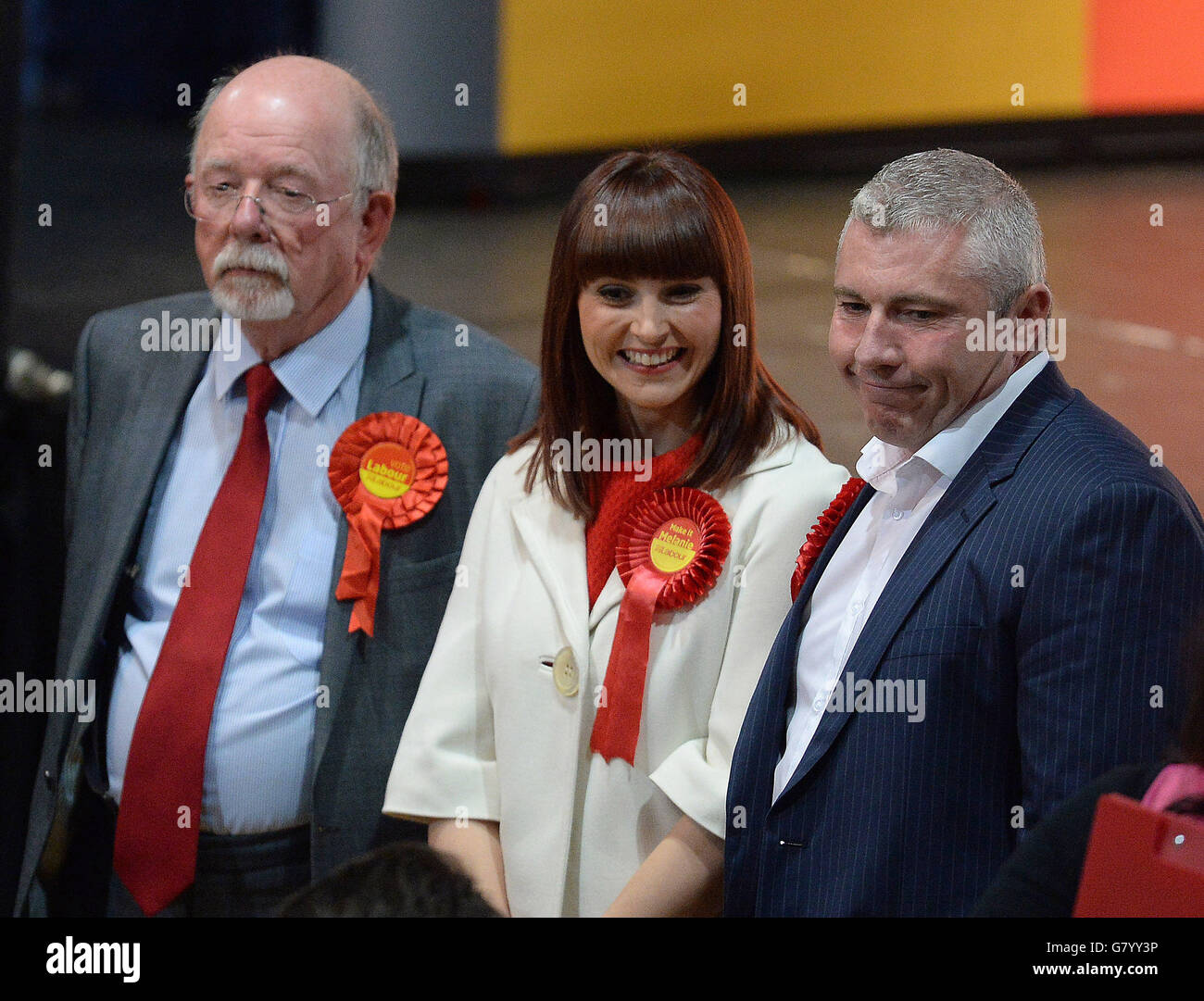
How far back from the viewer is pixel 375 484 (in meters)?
2.41

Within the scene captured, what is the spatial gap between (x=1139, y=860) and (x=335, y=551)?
1.45 m

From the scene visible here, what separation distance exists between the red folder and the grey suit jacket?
1299mm

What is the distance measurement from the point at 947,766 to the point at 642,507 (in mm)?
624

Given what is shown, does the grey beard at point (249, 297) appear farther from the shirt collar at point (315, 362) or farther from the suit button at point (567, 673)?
the suit button at point (567, 673)

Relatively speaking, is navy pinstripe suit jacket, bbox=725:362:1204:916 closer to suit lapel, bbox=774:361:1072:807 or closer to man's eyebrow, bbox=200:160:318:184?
suit lapel, bbox=774:361:1072:807

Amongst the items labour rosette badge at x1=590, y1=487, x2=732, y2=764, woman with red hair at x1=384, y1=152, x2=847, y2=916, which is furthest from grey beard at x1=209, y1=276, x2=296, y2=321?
labour rosette badge at x1=590, y1=487, x2=732, y2=764

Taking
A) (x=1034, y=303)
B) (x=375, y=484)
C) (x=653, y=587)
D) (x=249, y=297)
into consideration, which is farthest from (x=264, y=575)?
(x=1034, y=303)

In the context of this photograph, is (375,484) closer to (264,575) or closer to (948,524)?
(264,575)

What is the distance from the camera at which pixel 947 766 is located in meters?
1.73

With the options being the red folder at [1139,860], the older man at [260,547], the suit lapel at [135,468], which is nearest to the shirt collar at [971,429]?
the red folder at [1139,860]

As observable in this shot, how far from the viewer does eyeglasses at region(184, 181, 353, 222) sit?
7.86ft

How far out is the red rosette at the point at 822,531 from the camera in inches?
78.9

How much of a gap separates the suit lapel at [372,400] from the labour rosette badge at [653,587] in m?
0.51
